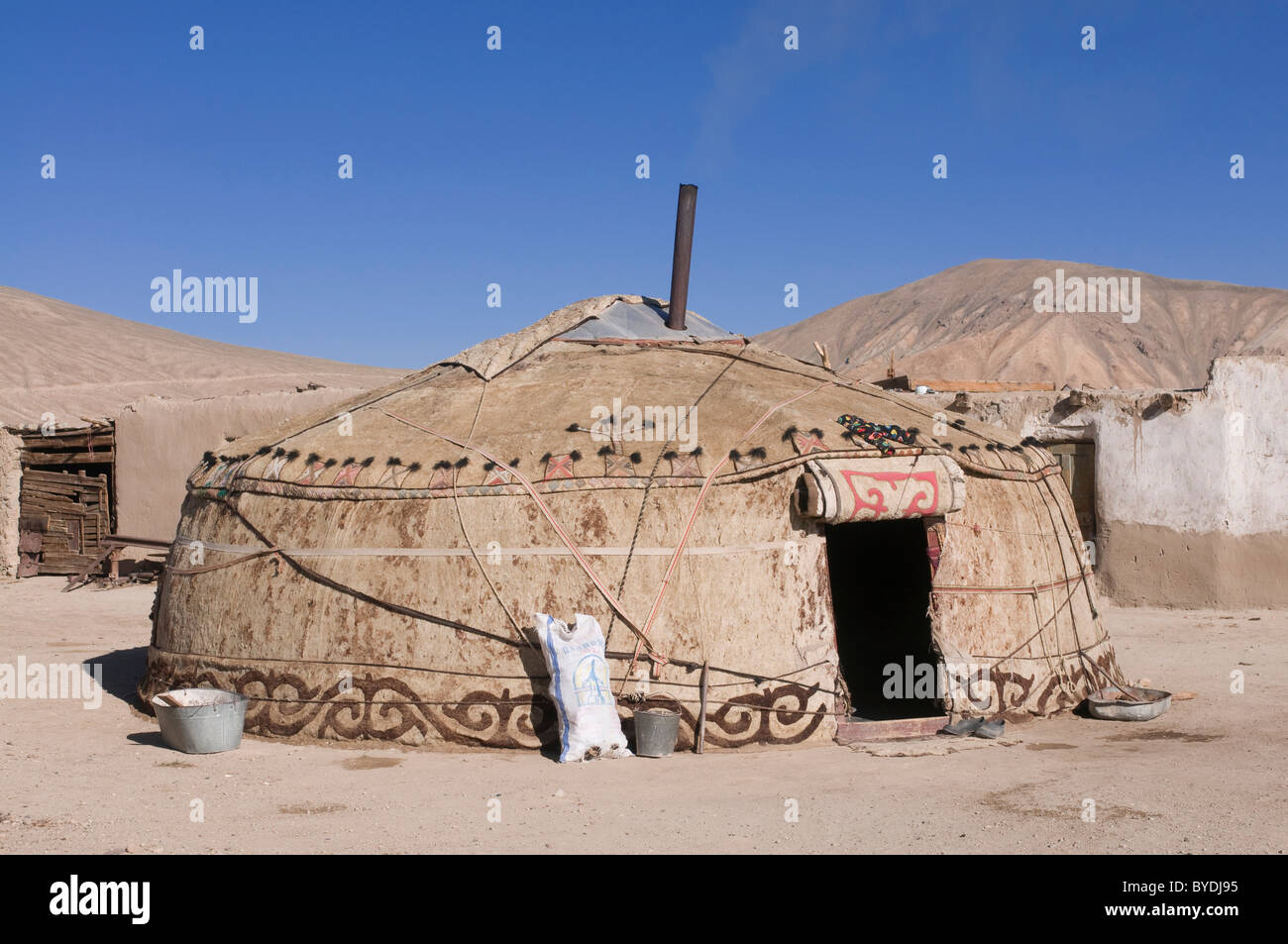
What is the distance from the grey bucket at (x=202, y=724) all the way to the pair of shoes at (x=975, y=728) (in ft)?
13.8

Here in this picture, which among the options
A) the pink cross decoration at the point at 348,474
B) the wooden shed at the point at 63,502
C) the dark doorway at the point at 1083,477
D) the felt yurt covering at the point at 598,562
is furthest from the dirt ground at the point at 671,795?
the wooden shed at the point at 63,502

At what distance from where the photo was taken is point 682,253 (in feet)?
30.2

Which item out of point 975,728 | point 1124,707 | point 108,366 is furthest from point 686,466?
point 108,366

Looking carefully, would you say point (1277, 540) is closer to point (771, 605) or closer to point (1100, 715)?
point (1100, 715)

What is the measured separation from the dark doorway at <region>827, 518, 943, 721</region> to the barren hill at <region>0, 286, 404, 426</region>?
76.6ft

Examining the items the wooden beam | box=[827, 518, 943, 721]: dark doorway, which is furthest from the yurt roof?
the wooden beam

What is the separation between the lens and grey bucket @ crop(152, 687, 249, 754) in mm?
6574

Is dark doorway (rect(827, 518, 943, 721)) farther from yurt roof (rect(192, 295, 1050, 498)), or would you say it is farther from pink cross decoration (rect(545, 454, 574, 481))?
pink cross decoration (rect(545, 454, 574, 481))

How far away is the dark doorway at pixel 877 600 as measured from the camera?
29.7 ft

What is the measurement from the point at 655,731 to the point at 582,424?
1978mm

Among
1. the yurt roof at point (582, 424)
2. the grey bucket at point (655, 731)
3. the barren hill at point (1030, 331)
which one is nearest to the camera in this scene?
the grey bucket at point (655, 731)

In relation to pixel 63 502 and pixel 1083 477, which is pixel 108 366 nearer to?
pixel 63 502

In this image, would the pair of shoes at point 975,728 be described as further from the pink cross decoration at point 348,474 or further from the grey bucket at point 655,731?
the pink cross decoration at point 348,474

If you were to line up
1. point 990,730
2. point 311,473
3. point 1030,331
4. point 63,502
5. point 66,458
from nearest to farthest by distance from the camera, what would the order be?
point 990,730 < point 311,473 < point 63,502 < point 66,458 < point 1030,331
